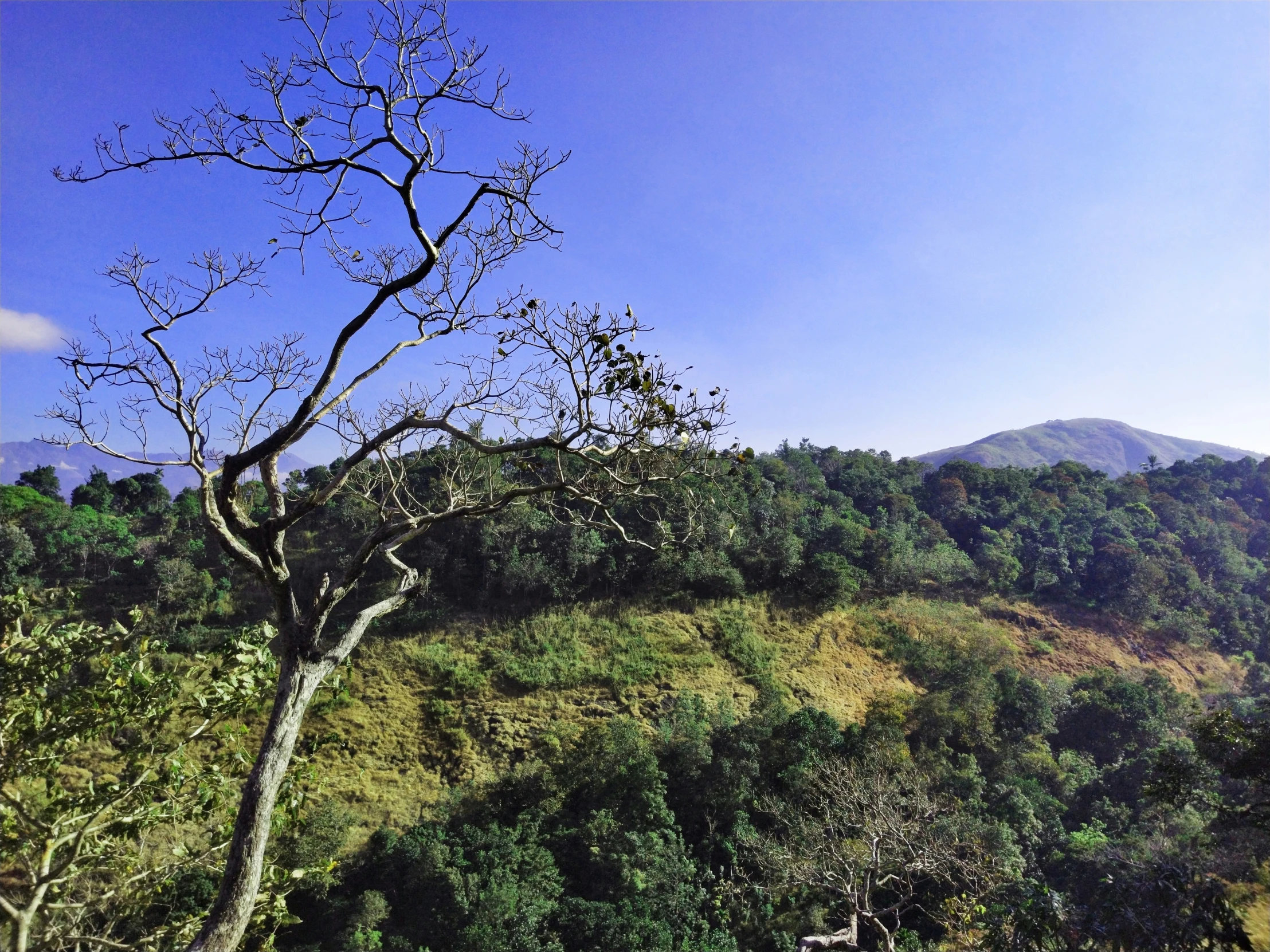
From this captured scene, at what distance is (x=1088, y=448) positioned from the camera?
104500 mm

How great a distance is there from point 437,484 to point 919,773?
9819mm

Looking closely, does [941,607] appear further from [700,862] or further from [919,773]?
[700,862]

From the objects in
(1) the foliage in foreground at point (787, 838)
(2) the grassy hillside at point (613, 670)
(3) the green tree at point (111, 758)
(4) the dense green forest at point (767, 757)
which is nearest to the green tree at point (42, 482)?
(4) the dense green forest at point (767, 757)

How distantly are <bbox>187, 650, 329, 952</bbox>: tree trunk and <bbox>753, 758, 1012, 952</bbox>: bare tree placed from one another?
4.97m

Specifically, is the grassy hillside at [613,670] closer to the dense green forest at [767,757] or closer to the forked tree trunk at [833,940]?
the dense green forest at [767,757]

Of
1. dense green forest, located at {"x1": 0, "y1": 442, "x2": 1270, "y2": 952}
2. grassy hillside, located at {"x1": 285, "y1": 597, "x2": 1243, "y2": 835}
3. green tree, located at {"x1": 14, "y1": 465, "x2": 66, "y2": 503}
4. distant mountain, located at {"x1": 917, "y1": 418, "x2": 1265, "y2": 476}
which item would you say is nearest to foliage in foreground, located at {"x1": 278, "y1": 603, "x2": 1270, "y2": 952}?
dense green forest, located at {"x1": 0, "y1": 442, "x2": 1270, "y2": 952}

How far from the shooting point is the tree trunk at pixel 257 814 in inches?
104

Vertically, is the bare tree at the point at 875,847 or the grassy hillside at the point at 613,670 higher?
the grassy hillside at the point at 613,670

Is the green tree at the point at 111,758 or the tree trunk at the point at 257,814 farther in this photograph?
the green tree at the point at 111,758

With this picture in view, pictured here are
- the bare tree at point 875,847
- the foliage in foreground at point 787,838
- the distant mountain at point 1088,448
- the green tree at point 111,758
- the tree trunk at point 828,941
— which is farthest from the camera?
the distant mountain at point 1088,448

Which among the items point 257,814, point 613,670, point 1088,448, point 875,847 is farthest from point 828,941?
point 1088,448

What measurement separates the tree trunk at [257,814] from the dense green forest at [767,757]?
1135 millimetres

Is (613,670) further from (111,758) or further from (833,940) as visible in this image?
(111,758)

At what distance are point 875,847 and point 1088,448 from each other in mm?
122468
